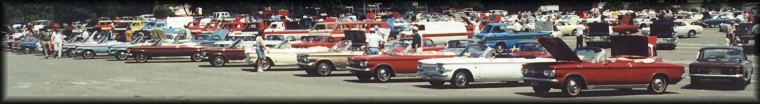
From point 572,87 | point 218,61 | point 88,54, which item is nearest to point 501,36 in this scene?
point 218,61

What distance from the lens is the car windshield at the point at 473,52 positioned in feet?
70.9

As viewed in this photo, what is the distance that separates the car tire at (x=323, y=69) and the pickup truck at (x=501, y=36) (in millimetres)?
12384

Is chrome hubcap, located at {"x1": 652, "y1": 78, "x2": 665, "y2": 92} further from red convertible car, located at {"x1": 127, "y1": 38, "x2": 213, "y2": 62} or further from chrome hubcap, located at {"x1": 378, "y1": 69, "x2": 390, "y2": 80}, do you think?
red convertible car, located at {"x1": 127, "y1": 38, "x2": 213, "y2": 62}

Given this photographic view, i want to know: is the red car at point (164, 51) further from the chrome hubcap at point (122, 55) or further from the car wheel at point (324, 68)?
the car wheel at point (324, 68)

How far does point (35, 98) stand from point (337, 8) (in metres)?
69.4

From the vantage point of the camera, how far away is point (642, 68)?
60.5 ft

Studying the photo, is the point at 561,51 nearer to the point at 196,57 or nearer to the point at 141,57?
the point at 196,57

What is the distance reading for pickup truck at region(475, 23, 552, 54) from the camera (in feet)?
124

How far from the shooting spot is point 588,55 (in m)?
19.4

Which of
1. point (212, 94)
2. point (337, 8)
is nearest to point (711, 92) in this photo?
point (212, 94)

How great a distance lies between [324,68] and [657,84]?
9.06 m

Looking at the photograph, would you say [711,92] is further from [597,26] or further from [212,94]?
[597,26]

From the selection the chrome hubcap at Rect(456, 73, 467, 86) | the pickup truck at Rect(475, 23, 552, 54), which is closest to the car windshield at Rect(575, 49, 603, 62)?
the chrome hubcap at Rect(456, 73, 467, 86)

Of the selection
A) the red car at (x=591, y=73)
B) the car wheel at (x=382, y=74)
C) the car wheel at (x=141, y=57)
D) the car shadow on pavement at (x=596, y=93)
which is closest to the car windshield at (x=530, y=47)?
the car wheel at (x=382, y=74)
